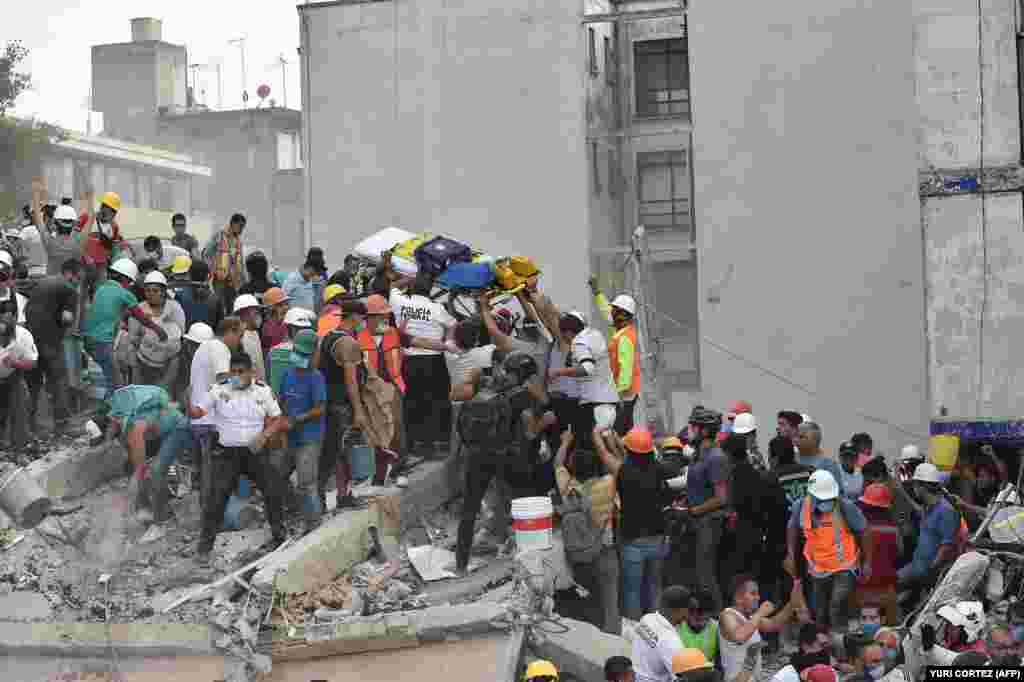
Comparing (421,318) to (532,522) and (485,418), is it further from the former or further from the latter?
(532,522)

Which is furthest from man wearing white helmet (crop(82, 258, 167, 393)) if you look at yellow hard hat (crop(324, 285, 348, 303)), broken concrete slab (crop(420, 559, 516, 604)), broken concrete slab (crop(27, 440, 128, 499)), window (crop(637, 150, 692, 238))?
window (crop(637, 150, 692, 238))

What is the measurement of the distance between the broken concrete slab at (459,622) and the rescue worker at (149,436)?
2.89 meters

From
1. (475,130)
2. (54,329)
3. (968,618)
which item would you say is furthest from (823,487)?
(475,130)

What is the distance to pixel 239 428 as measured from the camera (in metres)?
15.1

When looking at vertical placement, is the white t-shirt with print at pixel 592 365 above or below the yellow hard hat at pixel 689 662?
above

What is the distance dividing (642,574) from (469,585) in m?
1.58

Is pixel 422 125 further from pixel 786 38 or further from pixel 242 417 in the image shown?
pixel 242 417

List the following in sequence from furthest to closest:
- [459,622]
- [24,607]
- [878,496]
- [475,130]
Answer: [475,130], [24,607], [878,496], [459,622]

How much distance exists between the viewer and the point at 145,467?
16.4 metres

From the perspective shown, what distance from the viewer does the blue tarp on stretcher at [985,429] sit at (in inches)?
746

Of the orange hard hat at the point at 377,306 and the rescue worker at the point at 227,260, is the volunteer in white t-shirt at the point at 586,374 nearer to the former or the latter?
the orange hard hat at the point at 377,306

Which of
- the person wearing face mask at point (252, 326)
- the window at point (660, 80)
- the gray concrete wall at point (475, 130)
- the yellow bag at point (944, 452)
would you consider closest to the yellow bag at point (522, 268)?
the person wearing face mask at point (252, 326)

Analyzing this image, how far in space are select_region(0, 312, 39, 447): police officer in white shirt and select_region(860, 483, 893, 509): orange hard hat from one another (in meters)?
7.75

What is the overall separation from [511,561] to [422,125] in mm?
20499
